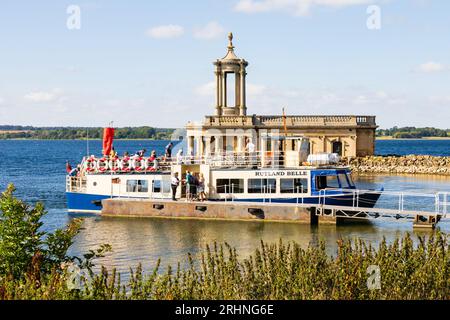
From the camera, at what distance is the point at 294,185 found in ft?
124

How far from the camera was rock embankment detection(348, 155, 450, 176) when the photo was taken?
79562mm

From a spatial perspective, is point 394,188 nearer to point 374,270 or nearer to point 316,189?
point 316,189

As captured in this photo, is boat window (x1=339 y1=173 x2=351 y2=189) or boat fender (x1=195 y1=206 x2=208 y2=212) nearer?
boat window (x1=339 y1=173 x2=351 y2=189)

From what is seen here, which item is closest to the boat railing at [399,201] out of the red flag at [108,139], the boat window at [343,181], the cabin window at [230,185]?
the boat window at [343,181]

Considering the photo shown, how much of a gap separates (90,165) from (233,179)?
9.36 m

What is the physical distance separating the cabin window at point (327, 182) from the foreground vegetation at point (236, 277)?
63.7 feet

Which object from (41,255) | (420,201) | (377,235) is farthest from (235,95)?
(41,255)

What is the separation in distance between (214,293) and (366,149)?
7034 cm

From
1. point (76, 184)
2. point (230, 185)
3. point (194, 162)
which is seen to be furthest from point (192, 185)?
point (76, 184)

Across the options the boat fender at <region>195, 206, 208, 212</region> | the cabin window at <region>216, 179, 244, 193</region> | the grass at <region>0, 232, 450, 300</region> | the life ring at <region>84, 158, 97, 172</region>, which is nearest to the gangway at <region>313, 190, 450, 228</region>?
the cabin window at <region>216, 179, 244, 193</region>

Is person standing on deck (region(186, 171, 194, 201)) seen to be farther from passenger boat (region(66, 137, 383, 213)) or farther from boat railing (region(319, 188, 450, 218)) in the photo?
boat railing (region(319, 188, 450, 218))

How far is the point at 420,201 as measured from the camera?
157ft

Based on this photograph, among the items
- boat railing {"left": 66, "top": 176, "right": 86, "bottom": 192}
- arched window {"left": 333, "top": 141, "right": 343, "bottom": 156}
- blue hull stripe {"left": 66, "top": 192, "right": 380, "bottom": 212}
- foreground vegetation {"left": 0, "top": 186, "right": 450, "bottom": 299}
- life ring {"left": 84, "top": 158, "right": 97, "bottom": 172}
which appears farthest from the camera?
arched window {"left": 333, "top": 141, "right": 343, "bottom": 156}

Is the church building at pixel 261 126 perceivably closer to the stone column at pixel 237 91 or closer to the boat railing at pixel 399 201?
the stone column at pixel 237 91
